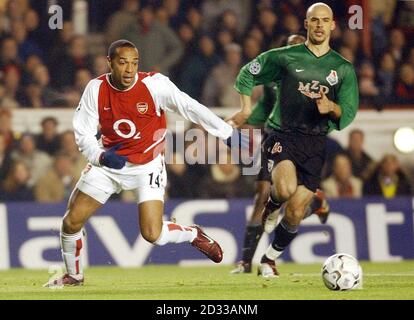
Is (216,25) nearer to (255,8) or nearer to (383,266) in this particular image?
(255,8)

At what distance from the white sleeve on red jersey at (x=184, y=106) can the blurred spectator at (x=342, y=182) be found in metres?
4.80

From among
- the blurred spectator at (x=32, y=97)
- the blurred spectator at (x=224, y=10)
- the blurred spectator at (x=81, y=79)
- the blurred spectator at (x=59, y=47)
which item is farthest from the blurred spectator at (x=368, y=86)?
the blurred spectator at (x=32, y=97)

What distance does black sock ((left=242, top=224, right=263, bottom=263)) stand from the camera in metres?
12.2

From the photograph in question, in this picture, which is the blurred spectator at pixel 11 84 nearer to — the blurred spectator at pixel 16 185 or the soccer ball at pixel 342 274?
the blurred spectator at pixel 16 185

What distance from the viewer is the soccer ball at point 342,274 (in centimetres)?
989

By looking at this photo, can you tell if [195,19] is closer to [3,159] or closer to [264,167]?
[3,159]

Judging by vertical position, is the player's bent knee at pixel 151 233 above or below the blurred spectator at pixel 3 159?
below

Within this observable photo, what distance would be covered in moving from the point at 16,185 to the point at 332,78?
5.02 meters

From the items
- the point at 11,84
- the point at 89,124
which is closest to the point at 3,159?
the point at 11,84

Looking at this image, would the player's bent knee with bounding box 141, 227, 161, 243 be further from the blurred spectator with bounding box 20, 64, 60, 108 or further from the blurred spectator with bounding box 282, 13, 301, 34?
the blurred spectator with bounding box 282, 13, 301, 34

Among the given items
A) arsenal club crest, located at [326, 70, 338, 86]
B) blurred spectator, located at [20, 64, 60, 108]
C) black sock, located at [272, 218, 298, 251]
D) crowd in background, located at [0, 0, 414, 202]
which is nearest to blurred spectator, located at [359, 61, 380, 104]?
crowd in background, located at [0, 0, 414, 202]

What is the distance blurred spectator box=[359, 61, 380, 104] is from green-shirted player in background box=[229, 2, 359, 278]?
4279 mm

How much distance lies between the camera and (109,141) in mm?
10445

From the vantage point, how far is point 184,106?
10328 millimetres
